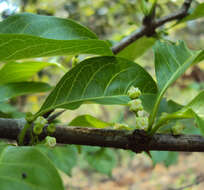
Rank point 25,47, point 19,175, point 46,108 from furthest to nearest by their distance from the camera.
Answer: point 46,108, point 25,47, point 19,175

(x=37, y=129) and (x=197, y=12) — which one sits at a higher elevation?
(x=197, y=12)

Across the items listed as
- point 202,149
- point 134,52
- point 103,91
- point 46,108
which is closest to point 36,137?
point 46,108

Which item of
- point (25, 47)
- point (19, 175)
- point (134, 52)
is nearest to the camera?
point (19, 175)

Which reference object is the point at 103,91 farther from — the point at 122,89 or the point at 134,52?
the point at 134,52

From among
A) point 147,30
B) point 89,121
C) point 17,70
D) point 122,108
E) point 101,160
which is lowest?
point 122,108

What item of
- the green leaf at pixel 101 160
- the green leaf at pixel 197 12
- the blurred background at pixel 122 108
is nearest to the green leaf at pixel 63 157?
the green leaf at pixel 101 160

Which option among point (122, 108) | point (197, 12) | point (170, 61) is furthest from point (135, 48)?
point (122, 108)

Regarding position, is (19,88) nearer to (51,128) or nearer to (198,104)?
(51,128)
